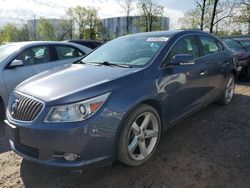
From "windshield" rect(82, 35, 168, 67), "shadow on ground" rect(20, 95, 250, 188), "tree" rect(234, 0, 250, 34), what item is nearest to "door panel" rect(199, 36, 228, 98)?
"shadow on ground" rect(20, 95, 250, 188)

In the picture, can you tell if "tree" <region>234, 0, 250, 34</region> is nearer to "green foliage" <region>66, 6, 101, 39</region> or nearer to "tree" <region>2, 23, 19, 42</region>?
"green foliage" <region>66, 6, 101, 39</region>

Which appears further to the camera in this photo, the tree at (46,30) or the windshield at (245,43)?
the tree at (46,30)

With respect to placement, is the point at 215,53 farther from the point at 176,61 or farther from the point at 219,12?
the point at 219,12

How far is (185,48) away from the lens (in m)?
4.13

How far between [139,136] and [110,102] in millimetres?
688

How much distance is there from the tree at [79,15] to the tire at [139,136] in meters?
58.4

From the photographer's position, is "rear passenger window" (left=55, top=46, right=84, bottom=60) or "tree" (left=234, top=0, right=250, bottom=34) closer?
"rear passenger window" (left=55, top=46, right=84, bottom=60)

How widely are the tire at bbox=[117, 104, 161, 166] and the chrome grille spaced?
0.92 meters

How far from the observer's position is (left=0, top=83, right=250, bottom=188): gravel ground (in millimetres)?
2945

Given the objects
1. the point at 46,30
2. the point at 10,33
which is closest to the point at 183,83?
the point at 46,30

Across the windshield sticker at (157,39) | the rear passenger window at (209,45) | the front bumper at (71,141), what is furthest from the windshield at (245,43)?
the front bumper at (71,141)

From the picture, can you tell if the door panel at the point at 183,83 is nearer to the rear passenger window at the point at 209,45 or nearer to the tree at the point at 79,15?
the rear passenger window at the point at 209,45

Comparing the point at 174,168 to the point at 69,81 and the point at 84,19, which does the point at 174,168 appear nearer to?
the point at 69,81

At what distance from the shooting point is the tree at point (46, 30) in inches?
2525
